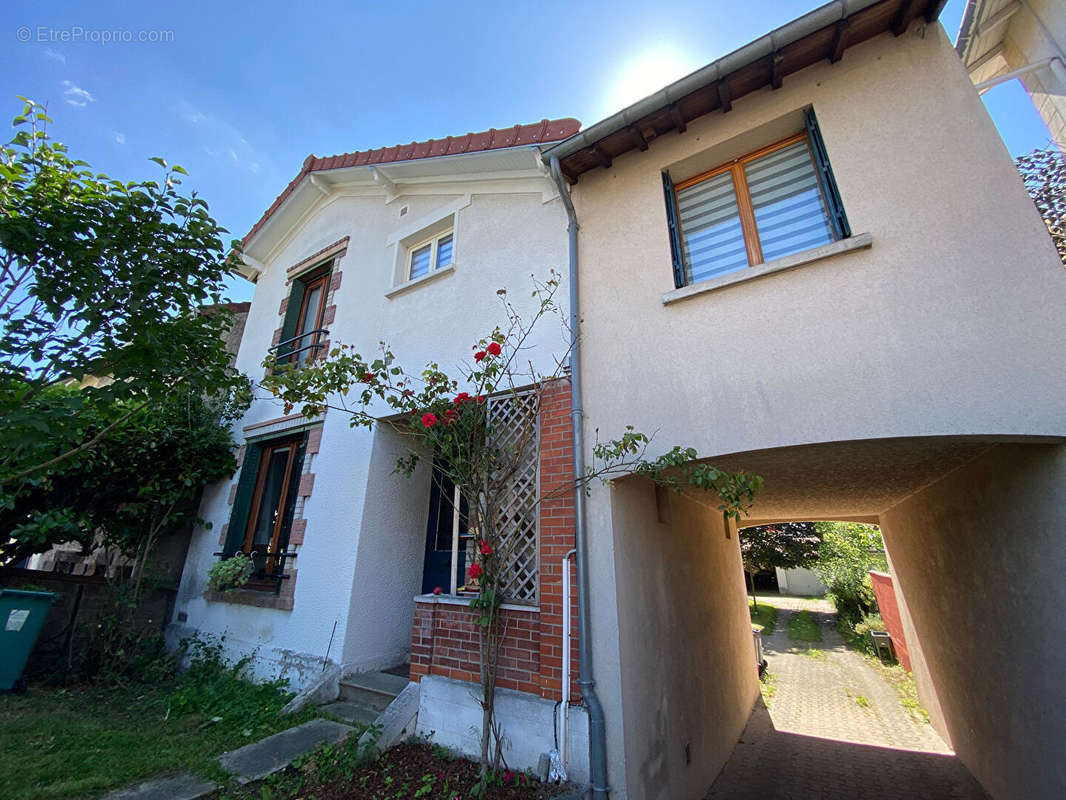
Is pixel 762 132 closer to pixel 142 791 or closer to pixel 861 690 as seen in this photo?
pixel 142 791

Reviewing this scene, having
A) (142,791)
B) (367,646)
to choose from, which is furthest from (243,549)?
(142,791)

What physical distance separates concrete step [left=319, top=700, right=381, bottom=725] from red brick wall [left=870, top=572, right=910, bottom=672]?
401 inches

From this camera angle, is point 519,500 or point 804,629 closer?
point 519,500

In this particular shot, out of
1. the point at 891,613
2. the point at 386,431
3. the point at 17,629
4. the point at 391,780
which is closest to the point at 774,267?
the point at 386,431

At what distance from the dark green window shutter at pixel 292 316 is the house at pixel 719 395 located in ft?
4.83

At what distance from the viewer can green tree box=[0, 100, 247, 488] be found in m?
3.38

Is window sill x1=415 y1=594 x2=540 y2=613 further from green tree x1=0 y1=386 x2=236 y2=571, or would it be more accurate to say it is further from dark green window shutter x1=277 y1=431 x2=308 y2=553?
green tree x1=0 y1=386 x2=236 y2=571

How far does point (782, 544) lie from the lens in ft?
63.5

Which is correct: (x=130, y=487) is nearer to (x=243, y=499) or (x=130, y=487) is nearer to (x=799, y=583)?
(x=243, y=499)

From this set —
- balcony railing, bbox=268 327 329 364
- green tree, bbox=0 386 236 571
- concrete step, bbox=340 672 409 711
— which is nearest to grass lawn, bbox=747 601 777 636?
concrete step, bbox=340 672 409 711

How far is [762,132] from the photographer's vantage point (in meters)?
4.02

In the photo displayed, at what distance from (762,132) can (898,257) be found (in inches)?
67.9

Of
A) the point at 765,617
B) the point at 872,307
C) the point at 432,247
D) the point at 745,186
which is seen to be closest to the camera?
the point at 872,307

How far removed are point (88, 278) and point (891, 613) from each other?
48.7ft
